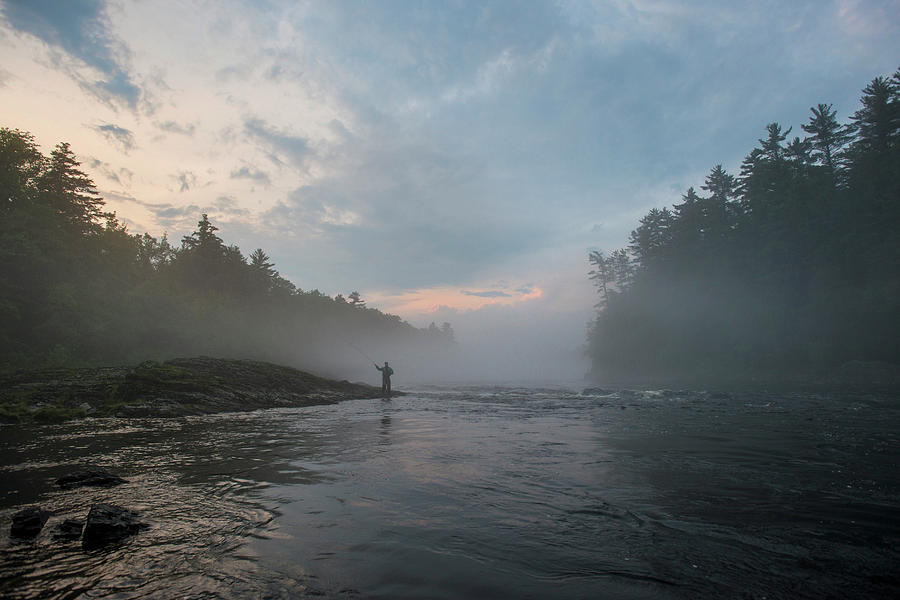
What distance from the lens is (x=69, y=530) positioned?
187 inches

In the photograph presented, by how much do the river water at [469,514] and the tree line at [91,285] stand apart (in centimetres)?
2594

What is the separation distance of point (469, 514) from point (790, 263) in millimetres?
53119

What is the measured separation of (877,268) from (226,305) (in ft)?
258

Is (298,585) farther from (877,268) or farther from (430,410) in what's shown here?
(877,268)

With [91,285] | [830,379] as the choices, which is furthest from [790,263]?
[91,285]

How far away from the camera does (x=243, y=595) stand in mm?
3506

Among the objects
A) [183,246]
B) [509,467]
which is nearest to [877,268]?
[509,467]

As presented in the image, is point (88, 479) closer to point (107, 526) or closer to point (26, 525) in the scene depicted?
point (26, 525)

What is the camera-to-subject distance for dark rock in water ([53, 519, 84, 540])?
15.3 feet

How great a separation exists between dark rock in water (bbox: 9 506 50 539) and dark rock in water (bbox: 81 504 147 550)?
584 mm

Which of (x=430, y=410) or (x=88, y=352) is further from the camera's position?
(x=88, y=352)

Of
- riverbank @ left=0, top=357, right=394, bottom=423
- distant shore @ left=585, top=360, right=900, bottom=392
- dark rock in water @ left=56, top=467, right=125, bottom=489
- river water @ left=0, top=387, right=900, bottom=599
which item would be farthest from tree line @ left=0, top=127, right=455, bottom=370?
distant shore @ left=585, top=360, right=900, bottom=392

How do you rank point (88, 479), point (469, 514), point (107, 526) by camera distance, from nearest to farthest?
point (107, 526)
point (469, 514)
point (88, 479)

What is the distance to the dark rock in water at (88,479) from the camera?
6.82 metres
